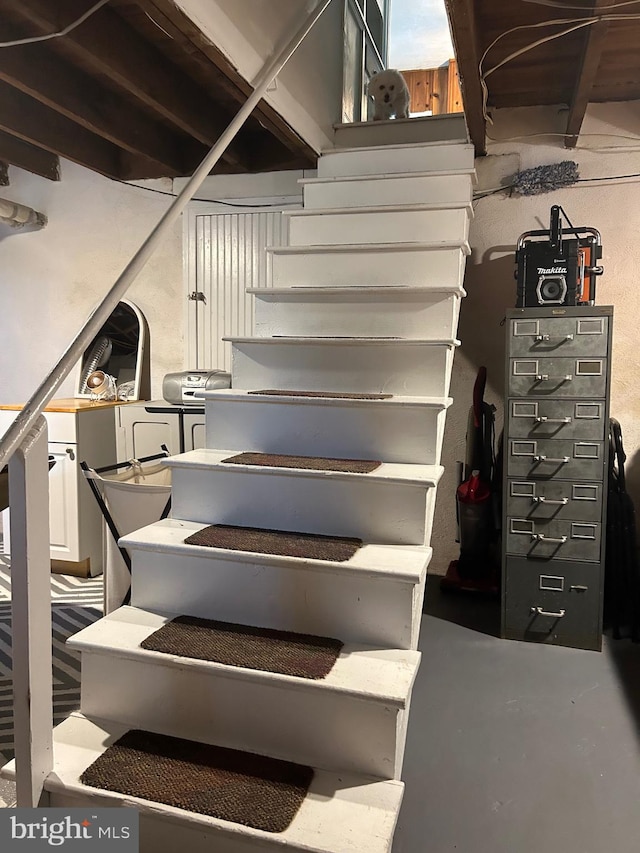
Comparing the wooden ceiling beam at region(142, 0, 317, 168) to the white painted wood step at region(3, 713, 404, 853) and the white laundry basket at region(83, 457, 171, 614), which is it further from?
the white painted wood step at region(3, 713, 404, 853)

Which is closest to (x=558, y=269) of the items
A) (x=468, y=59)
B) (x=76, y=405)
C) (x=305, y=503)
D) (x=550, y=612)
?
(x=468, y=59)

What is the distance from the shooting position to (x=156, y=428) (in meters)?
3.28

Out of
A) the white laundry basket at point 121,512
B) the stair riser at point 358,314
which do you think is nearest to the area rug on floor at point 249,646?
the white laundry basket at point 121,512

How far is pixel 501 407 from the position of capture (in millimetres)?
3275

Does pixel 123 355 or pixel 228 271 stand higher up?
pixel 228 271

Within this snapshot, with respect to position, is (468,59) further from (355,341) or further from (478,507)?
(478,507)

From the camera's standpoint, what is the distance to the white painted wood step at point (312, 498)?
1829 mm

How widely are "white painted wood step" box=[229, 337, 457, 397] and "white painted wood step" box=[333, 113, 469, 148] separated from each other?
134 cm

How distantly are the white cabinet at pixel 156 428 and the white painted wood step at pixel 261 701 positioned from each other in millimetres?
1551

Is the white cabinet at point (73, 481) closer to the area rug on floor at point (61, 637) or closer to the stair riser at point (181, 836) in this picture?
the area rug on floor at point (61, 637)

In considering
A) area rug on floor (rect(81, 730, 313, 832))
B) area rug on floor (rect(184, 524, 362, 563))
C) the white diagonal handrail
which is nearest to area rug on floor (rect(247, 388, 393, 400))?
area rug on floor (rect(184, 524, 362, 563))

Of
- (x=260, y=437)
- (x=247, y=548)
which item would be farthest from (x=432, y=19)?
(x=247, y=548)

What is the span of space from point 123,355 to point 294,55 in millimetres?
1987

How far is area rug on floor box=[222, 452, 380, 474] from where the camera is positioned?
6.26 ft
